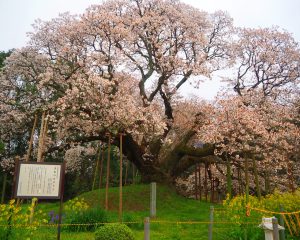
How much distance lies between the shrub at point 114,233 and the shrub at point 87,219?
2.92m

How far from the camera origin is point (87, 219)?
11.8m

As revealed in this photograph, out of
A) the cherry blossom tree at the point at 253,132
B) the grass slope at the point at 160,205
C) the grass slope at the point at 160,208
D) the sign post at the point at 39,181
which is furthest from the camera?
the cherry blossom tree at the point at 253,132

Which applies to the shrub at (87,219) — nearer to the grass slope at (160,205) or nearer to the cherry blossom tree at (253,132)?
the grass slope at (160,205)

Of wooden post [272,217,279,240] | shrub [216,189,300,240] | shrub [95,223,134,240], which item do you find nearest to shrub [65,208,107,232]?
shrub [95,223,134,240]

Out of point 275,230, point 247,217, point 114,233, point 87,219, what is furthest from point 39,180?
point 247,217

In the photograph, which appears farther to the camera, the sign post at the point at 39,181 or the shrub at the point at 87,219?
the shrub at the point at 87,219

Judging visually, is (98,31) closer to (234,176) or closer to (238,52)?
(238,52)

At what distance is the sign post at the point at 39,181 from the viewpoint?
832cm

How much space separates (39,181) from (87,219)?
12.9 ft

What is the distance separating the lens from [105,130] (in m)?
18.3

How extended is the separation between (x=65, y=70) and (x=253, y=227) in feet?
47.1

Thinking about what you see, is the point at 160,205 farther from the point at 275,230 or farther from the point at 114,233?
the point at 275,230

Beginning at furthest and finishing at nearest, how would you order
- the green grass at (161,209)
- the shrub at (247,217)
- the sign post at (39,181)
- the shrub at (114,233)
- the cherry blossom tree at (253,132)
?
the cherry blossom tree at (253,132) < the green grass at (161,209) < the shrub at (247,217) < the shrub at (114,233) < the sign post at (39,181)

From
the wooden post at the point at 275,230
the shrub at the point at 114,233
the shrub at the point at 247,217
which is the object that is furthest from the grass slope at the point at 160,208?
the wooden post at the point at 275,230
